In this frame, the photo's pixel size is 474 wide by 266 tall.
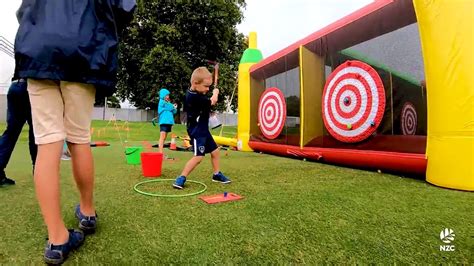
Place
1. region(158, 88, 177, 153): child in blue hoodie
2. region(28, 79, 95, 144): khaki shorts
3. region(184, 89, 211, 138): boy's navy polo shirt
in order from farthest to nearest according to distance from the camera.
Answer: region(158, 88, 177, 153): child in blue hoodie, region(184, 89, 211, 138): boy's navy polo shirt, region(28, 79, 95, 144): khaki shorts

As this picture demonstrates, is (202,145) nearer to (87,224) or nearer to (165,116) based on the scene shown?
(87,224)

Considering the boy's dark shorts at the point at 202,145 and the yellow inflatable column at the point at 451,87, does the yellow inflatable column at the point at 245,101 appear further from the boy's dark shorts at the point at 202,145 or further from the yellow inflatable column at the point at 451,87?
the yellow inflatable column at the point at 451,87

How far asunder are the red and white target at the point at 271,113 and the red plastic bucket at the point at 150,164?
2.90m

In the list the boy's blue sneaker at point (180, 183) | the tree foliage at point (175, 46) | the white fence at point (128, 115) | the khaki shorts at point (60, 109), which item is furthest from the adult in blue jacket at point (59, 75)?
the white fence at point (128, 115)

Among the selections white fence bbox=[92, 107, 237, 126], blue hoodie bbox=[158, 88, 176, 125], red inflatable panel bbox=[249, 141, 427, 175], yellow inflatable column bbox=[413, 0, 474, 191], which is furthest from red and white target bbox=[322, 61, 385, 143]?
white fence bbox=[92, 107, 237, 126]

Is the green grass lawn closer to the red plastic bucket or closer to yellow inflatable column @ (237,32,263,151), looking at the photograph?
the red plastic bucket

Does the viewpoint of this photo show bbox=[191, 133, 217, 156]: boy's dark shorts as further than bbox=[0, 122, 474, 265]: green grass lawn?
Yes

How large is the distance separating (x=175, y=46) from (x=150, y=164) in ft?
60.2

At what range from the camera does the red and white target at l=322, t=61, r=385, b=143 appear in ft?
13.0

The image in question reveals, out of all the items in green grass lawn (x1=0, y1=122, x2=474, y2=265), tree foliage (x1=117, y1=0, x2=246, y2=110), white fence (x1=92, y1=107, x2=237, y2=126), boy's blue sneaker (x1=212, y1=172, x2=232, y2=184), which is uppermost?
tree foliage (x1=117, y1=0, x2=246, y2=110)

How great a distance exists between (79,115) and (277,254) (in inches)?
45.1

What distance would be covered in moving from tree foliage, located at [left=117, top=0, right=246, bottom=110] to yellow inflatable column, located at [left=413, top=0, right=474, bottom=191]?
656 inches

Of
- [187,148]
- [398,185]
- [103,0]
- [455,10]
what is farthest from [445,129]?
[187,148]

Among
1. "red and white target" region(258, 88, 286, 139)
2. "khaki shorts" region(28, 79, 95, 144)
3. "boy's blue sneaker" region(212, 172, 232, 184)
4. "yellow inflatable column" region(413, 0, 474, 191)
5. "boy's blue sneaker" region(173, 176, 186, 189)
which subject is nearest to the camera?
"khaki shorts" region(28, 79, 95, 144)
